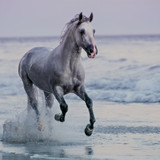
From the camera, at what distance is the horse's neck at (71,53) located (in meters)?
9.69

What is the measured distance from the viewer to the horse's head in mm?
9141

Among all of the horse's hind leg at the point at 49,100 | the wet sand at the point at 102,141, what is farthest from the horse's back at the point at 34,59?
the wet sand at the point at 102,141

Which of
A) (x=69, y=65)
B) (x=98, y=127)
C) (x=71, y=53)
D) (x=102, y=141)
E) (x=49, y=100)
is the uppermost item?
(x=71, y=53)

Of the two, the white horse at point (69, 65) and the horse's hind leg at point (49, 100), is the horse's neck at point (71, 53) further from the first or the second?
the horse's hind leg at point (49, 100)

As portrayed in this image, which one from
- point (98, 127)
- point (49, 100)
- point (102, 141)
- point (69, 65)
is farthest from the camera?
point (98, 127)

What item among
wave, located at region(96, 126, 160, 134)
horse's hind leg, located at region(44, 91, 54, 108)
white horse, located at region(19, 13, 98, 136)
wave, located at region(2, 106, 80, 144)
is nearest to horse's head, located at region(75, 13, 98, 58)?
white horse, located at region(19, 13, 98, 136)

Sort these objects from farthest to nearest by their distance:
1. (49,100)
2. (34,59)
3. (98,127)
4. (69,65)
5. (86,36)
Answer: (98,127) → (49,100) → (34,59) → (69,65) → (86,36)

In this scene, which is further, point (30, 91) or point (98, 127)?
point (98, 127)

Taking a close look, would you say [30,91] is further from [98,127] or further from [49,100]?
[98,127]

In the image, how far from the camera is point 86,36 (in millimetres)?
9266

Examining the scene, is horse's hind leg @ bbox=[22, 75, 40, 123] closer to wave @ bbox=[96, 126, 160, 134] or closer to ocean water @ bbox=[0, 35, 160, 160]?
ocean water @ bbox=[0, 35, 160, 160]

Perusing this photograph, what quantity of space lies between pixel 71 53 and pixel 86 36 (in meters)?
0.55

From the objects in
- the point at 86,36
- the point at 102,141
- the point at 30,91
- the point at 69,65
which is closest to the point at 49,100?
the point at 30,91

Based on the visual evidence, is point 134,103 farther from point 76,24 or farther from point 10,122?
point 76,24
